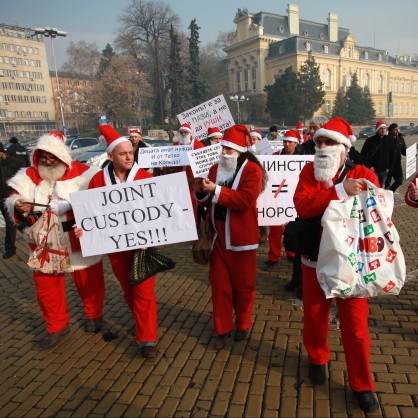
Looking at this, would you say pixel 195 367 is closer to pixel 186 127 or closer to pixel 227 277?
pixel 227 277

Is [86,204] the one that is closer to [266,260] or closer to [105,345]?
[105,345]

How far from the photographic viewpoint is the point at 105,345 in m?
3.79

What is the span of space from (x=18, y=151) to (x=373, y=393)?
28.2 feet

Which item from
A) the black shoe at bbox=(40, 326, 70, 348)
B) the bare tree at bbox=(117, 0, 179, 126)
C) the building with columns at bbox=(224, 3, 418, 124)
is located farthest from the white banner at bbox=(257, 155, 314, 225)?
the building with columns at bbox=(224, 3, 418, 124)

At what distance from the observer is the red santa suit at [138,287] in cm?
337

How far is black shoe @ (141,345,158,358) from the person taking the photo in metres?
3.47

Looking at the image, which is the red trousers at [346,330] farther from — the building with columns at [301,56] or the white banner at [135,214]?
the building with columns at [301,56]

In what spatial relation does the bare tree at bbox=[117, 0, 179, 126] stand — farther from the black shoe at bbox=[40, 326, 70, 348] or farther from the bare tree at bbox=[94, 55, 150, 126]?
the black shoe at bbox=[40, 326, 70, 348]

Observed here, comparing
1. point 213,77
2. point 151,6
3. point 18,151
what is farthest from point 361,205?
point 213,77

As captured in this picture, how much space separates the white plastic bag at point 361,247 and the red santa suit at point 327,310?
0.12m

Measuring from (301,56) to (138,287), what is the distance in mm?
80685

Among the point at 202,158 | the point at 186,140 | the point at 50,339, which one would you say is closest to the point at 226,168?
the point at 202,158

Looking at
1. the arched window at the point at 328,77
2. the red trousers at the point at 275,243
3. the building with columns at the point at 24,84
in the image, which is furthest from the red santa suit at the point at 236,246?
the arched window at the point at 328,77

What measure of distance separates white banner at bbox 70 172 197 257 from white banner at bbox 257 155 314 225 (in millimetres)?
1951
